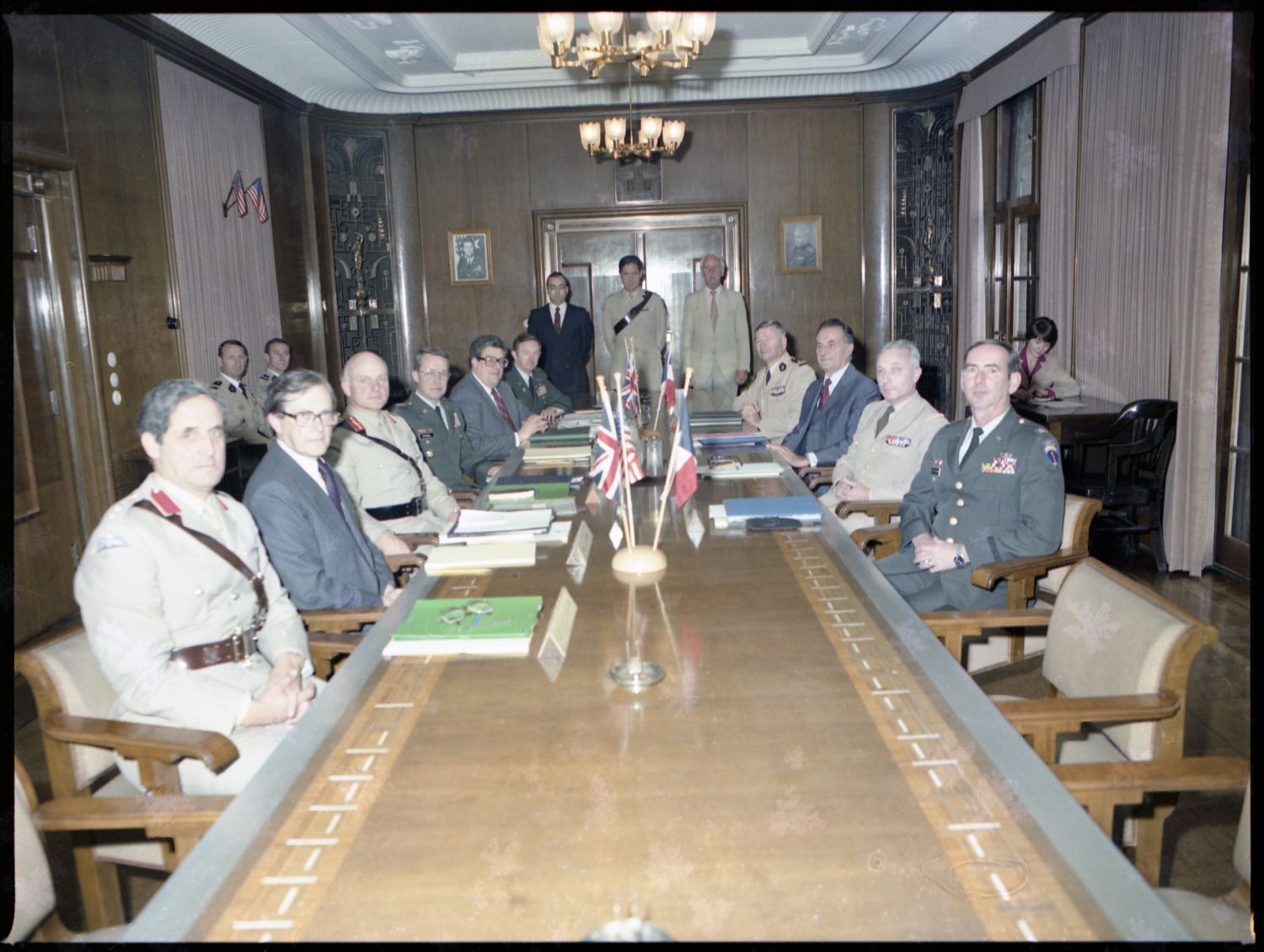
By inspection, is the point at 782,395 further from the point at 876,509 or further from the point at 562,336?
the point at 562,336

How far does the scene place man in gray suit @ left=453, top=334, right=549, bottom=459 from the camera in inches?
202

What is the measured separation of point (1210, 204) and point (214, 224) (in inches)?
239

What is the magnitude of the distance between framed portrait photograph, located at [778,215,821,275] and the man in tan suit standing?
1553mm

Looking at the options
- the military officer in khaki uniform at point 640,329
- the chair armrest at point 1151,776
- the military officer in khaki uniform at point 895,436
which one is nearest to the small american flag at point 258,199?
the military officer in khaki uniform at point 640,329

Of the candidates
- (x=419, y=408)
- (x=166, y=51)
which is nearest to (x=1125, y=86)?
(x=419, y=408)

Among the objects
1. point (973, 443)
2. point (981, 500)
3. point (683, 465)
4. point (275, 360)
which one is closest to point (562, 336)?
point (275, 360)

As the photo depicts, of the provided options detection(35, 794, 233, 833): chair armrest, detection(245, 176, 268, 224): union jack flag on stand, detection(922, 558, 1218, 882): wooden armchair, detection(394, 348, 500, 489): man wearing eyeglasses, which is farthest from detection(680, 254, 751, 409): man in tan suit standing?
detection(35, 794, 233, 833): chair armrest

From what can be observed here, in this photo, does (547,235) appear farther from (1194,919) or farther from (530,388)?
(1194,919)

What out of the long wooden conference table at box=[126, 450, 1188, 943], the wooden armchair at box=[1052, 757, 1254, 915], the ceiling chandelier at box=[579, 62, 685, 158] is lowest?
the wooden armchair at box=[1052, 757, 1254, 915]

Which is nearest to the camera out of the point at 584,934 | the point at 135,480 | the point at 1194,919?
the point at 584,934

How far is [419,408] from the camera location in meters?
4.62

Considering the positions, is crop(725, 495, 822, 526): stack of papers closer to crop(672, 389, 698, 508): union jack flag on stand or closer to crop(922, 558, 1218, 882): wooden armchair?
crop(672, 389, 698, 508): union jack flag on stand

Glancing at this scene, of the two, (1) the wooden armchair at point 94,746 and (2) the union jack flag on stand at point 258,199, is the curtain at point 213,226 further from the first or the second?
(1) the wooden armchair at point 94,746

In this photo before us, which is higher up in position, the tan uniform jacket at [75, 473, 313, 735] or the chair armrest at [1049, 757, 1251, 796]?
the tan uniform jacket at [75, 473, 313, 735]
